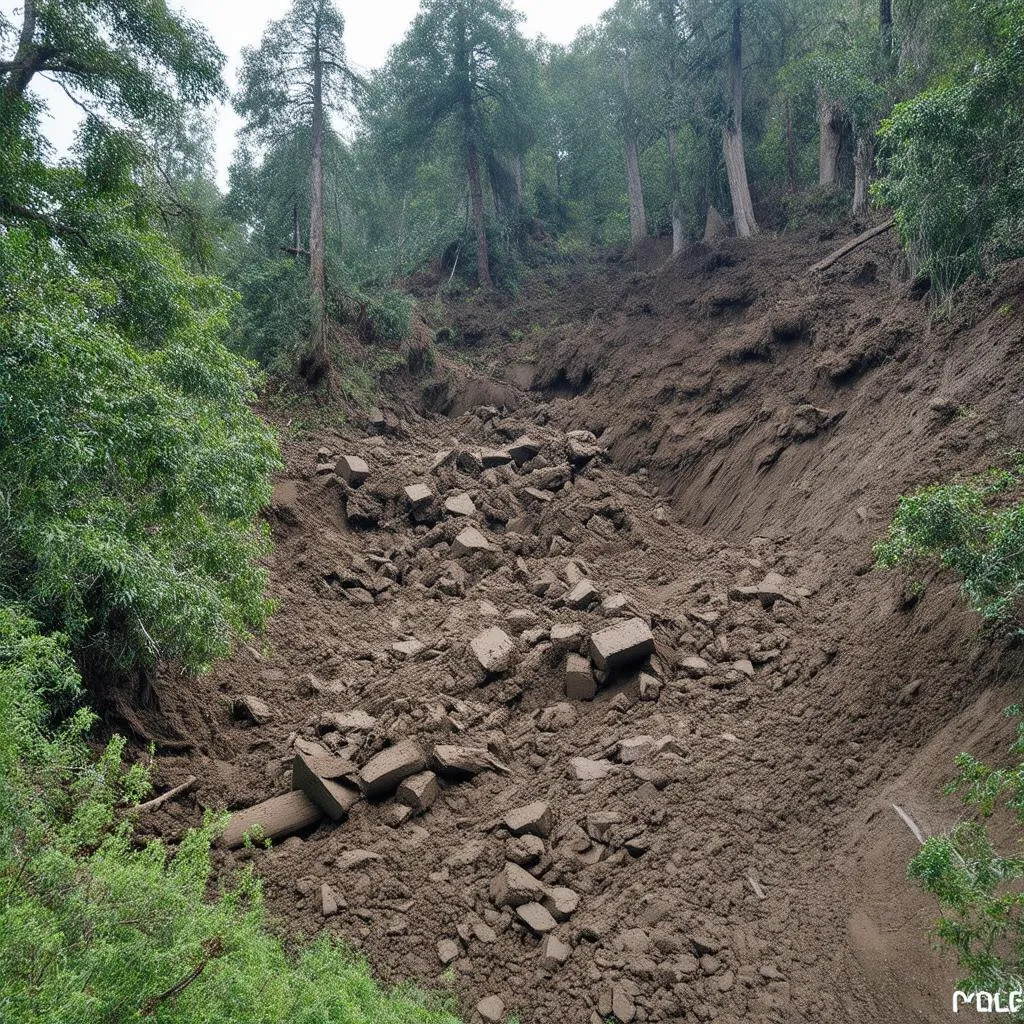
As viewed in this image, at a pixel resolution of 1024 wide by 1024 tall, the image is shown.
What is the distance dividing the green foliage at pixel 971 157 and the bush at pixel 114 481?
30.3ft

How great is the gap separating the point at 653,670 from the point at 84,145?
1099cm

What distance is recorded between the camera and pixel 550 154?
33.6 m

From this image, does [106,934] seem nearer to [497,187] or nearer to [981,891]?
[981,891]

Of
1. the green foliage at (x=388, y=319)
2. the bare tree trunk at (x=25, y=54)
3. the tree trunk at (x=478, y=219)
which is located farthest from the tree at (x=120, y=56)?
the tree trunk at (x=478, y=219)

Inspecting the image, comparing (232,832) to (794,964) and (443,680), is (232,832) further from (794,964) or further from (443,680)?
(794,964)

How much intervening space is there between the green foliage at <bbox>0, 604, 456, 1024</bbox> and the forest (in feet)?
0.06

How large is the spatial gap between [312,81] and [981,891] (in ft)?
65.0

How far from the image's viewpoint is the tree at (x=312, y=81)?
16938mm

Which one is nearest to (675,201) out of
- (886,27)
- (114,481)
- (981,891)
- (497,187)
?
(886,27)

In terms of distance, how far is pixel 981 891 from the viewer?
3387 mm

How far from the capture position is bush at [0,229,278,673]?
17.4ft

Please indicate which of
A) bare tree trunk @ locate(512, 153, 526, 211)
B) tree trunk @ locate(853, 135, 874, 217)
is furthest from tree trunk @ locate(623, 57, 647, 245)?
tree trunk @ locate(853, 135, 874, 217)

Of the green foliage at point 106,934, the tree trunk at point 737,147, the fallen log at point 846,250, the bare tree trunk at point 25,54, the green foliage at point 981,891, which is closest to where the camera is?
the green foliage at point 106,934

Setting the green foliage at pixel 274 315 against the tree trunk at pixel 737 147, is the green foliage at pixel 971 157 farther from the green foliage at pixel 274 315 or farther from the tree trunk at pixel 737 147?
the green foliage at pixel 274 315
